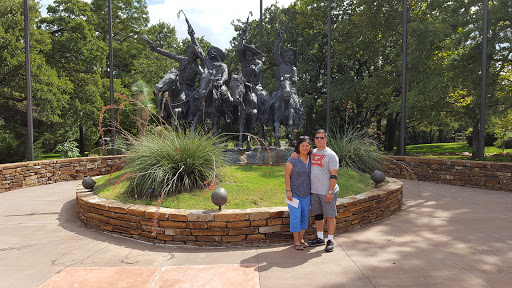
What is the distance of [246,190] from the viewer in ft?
17.6

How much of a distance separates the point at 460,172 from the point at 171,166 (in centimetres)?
809

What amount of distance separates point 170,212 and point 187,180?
3.05 ft

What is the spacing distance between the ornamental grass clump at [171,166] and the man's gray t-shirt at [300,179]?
1554 millimetres

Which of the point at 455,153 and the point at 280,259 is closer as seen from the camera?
the point at 280,259

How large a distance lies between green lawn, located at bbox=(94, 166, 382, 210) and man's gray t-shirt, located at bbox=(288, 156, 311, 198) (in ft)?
3.12

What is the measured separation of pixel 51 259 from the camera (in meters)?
3.77

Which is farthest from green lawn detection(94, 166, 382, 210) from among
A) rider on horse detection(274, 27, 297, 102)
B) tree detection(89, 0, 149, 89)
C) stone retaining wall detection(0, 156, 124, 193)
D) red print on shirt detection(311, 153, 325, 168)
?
tree detection(89, 0, 149, 89)

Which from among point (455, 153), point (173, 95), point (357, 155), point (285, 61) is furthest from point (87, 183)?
point (455, 153)

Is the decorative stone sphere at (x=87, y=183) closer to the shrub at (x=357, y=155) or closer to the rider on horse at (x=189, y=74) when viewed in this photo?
the rider on horse at (x=189, y=74)

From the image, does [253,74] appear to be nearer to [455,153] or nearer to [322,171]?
[322,171]

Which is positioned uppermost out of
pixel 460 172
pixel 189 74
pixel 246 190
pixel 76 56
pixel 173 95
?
pixel 76 56

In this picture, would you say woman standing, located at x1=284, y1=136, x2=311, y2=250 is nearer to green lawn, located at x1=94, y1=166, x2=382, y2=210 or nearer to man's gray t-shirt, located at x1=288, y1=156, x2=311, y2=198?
man's gray t-shirt, located at x1=288, y1=156, x2=311, y2=198

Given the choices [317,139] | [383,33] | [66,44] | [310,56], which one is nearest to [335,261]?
[317,139]

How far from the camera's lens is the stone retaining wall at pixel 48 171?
8.69 m
